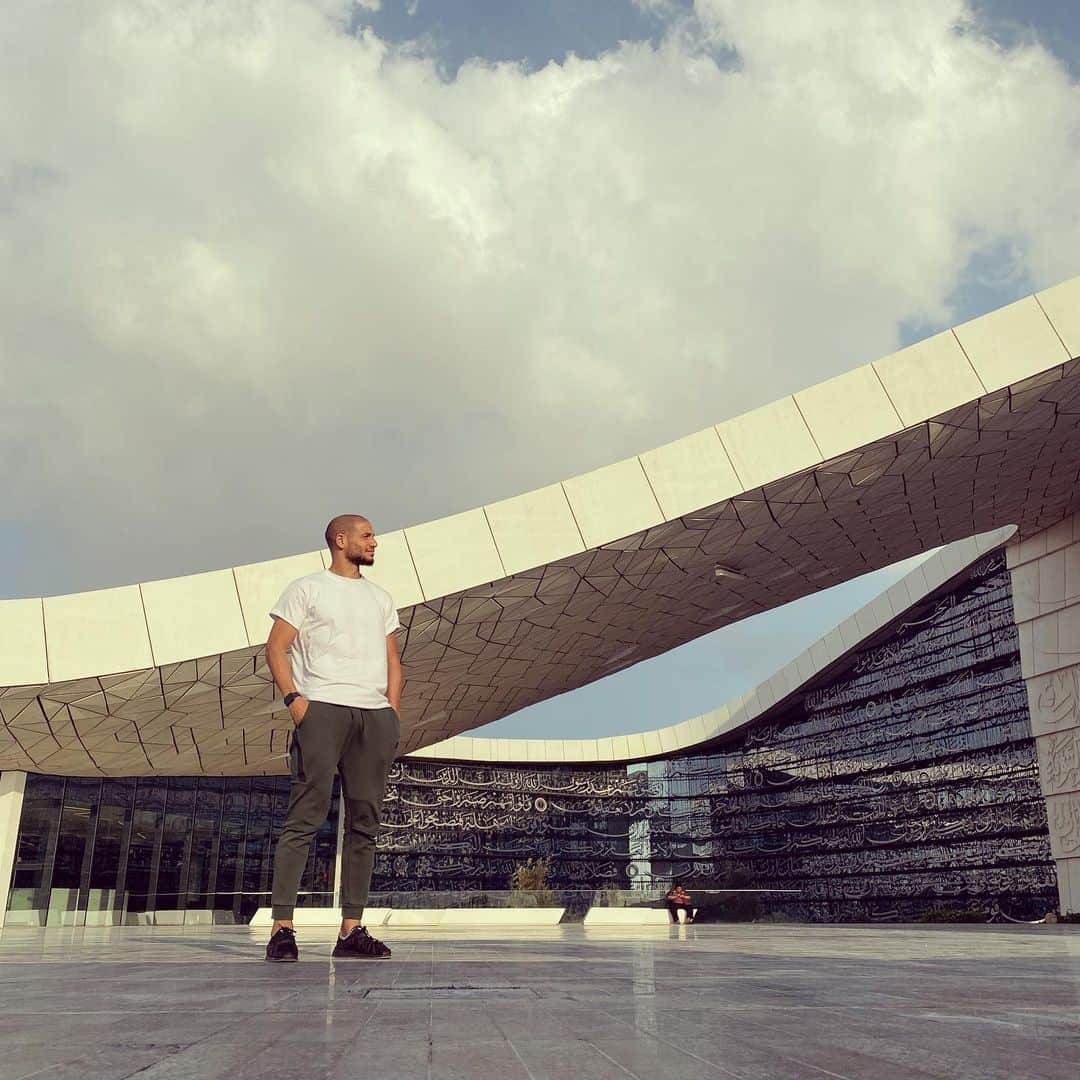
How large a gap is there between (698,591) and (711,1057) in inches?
598

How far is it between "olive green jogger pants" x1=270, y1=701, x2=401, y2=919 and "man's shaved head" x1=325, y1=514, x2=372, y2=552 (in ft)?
2.72

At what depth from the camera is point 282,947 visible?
13.4 ft

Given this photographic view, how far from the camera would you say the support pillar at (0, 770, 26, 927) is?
816 inches

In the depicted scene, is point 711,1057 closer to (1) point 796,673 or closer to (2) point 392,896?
(2) point 392,896

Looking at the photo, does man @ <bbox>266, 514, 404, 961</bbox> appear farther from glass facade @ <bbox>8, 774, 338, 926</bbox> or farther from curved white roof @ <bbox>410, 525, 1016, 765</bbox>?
curved white roof @ <bbox>410, 525, 1016, 765</bbox>

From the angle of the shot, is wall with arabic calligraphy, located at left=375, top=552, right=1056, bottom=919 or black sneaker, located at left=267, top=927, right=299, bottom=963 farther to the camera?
wall with arabic calligraphy, located at left=375, top=552, right=1056, bottom=919

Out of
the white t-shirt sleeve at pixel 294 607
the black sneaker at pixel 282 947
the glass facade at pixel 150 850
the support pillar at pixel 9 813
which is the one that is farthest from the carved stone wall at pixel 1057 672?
the support pillar at pixel 9 813

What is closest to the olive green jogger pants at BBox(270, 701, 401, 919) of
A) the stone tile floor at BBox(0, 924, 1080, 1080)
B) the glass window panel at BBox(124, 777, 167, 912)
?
the stone tile floor at BBox(0, 924, 1080, 1080)

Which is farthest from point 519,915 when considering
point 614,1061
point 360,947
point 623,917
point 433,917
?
point 614,1061

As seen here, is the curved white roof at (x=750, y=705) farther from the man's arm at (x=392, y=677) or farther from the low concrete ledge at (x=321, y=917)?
the man's arm at (x=392, y=677)

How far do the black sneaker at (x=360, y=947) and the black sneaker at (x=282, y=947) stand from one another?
0.70 ft

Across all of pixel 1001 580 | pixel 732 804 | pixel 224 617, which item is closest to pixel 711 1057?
pixel 224 617

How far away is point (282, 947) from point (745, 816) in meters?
46.9

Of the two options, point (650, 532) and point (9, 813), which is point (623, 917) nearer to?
point (9, 813)
